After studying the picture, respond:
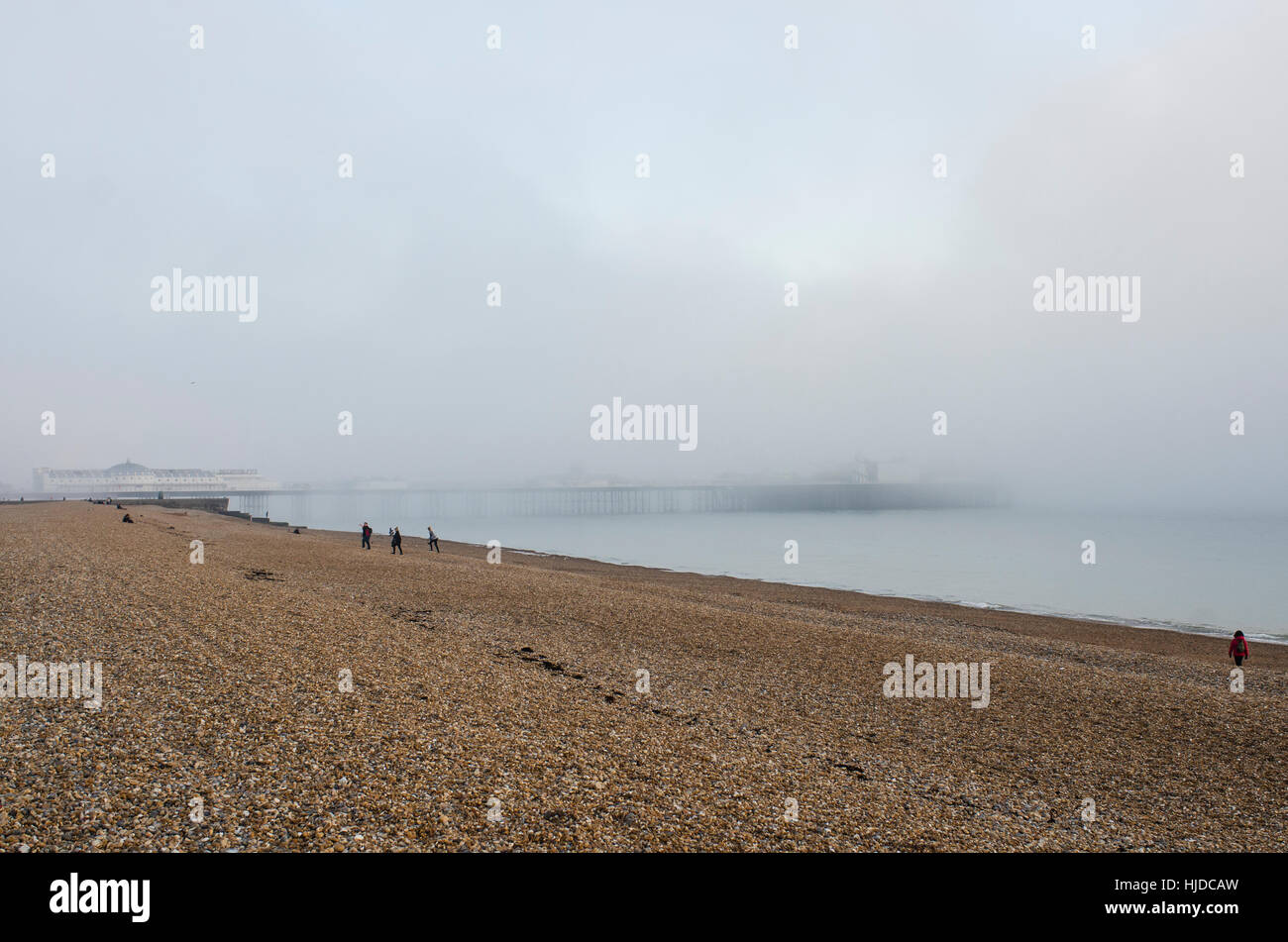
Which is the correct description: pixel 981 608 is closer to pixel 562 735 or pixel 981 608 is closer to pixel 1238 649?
pixel 1238 649

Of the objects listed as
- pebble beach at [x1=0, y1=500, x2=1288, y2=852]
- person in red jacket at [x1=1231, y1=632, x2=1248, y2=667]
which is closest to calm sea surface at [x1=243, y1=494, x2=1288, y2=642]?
person in red jacket at [x1=1231, y1=632, x2=1248, y2=667]

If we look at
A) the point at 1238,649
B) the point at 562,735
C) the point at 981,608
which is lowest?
the point at 981,608

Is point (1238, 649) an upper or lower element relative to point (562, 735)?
lower

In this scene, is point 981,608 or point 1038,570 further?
point 1038,570

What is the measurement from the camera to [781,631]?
1544 centimetres

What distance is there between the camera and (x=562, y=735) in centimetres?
750

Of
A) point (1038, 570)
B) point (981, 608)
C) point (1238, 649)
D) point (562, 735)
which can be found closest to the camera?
point (562, 735)

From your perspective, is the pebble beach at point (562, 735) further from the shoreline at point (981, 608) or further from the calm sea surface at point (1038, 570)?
the calm sea surface at point (1038, 570)

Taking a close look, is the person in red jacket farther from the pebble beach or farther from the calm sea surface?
the calm sea surface

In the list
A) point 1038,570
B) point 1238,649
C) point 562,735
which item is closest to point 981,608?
point 1238,649

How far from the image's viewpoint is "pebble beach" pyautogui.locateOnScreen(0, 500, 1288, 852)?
17.2 feet

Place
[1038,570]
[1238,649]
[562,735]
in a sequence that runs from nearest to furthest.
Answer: [562,735], [1238,649], [1038,570]
